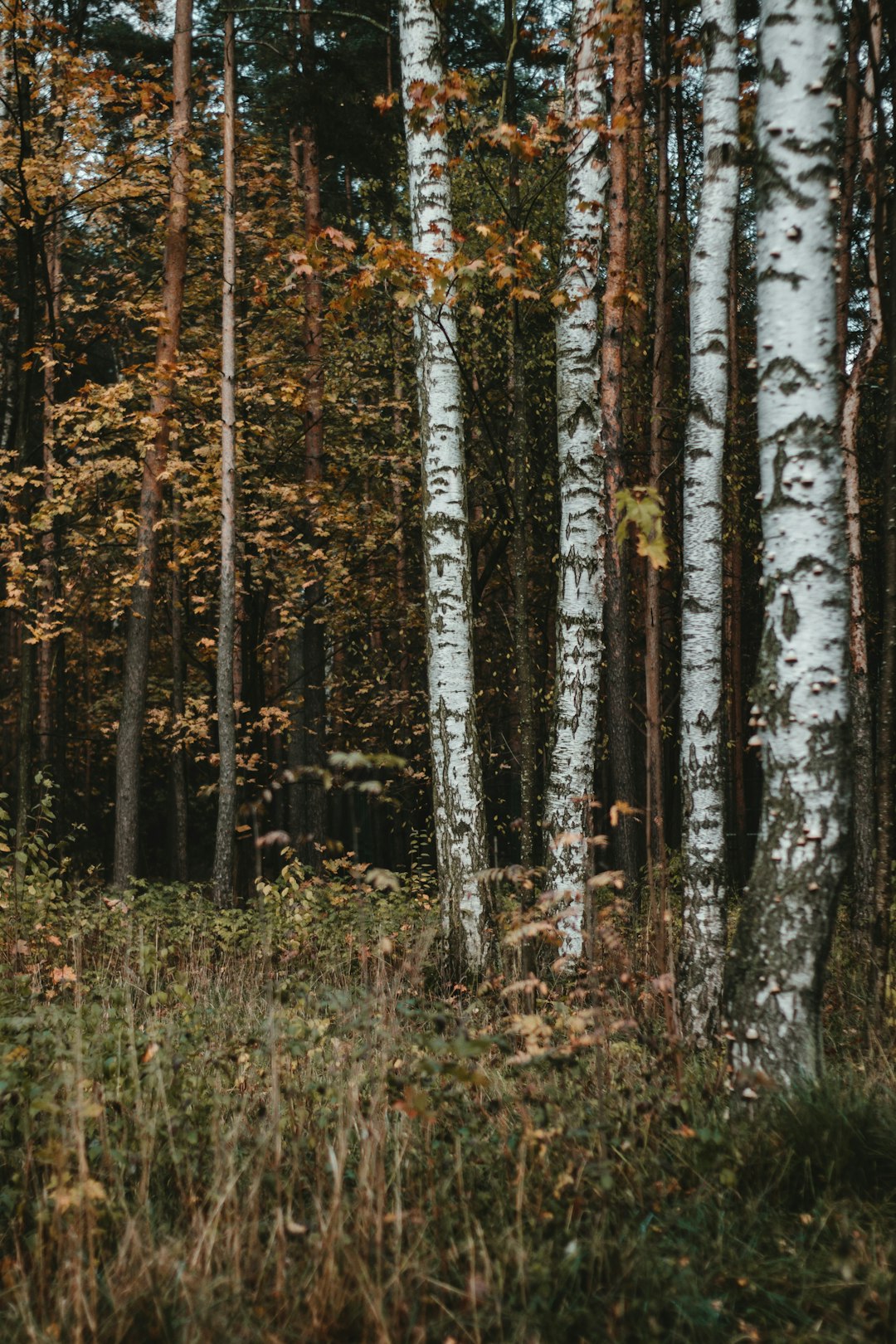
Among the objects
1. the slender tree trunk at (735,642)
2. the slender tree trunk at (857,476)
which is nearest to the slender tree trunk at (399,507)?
the slender tree trunk at (735,642)

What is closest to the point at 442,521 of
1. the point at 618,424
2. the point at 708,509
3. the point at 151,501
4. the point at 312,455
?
the point at 708,509

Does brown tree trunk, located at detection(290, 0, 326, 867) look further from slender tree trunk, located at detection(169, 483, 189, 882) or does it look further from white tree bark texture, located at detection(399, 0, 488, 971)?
white tree bark texture, located at detection(399, 0, 488, 971)

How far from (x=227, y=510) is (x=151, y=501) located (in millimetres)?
991

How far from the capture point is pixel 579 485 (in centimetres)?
656

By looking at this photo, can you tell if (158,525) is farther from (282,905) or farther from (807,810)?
(807,810)

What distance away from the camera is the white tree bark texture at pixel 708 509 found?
5113mm

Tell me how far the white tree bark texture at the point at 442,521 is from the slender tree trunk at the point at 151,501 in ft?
18.1

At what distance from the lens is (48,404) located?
1202 cm

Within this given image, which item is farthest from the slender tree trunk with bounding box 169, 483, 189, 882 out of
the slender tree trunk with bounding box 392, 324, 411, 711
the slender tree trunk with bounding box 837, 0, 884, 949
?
the slender tree trunk with bounding box 837, 0, 884, 949

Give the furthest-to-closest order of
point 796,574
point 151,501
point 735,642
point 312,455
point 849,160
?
point 735,642 → point 312,455 → point 151,501 → point 849,160 → point 796,574

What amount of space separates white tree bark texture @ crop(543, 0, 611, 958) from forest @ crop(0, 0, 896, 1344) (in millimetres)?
33

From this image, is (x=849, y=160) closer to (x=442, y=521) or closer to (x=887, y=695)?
(x=442, y=521)

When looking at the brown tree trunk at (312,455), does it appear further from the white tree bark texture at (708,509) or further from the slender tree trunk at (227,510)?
the white tree bark texture at (708,509)

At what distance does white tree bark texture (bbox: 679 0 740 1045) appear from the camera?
511 centimetres
